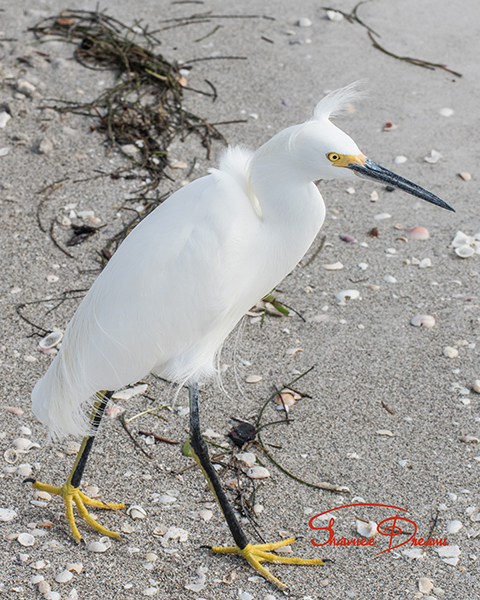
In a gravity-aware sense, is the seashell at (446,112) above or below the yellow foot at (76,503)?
above

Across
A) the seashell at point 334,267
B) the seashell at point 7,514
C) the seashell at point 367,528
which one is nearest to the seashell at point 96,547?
the seashell at point 7,514

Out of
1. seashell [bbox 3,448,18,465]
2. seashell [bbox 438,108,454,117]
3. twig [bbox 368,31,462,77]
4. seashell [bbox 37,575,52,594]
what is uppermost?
twig [bbox 368,31,462,77]

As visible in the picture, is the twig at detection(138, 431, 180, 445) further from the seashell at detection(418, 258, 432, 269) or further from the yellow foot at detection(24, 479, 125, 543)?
the seashell at detection(418, 258, 432, 269)

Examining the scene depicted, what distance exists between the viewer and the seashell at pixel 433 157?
3717mm

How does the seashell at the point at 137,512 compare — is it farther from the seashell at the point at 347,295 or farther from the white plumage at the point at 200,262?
the seashell at the point at 347,295

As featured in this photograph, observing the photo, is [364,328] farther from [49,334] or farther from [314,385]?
[49,334]

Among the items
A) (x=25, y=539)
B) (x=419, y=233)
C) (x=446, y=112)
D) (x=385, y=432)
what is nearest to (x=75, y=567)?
(x=25, y=539)

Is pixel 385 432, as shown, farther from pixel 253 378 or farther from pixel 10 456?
pixel 10 456

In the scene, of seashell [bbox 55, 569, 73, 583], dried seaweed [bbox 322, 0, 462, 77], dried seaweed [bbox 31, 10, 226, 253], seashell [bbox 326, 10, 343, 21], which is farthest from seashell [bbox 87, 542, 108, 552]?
seashell [bbox 326, 10, 343, 21]

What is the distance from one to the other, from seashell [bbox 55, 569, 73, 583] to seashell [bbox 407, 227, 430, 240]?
7.48 feet

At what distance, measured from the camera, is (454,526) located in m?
2.07

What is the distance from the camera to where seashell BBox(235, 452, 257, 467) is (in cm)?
230

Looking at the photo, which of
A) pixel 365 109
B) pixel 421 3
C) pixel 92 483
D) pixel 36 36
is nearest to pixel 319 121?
pixel 92 483

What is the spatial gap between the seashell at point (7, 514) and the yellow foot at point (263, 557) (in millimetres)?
644
